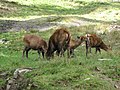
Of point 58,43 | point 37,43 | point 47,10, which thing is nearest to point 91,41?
point 37,43

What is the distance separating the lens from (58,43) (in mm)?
12328

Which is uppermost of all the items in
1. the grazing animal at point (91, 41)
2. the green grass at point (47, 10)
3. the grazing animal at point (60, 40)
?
the grazing animal at point (60, 40)

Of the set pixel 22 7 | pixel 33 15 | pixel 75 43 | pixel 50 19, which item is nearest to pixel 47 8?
pixel 22 7

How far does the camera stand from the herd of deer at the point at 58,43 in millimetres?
12086

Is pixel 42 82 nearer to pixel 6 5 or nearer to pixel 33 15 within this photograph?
pixel 33 15

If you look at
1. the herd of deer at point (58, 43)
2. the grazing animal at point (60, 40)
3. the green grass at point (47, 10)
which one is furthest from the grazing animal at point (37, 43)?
the green grass at point (47, 10)

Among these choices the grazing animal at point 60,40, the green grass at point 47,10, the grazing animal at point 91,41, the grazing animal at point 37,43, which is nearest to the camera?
the grazing animal at point 60,40

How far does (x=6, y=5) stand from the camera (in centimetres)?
3947

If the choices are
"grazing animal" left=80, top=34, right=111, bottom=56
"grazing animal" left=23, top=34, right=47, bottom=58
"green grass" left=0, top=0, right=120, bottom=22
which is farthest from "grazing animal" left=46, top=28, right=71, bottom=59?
"green grass" left=0, top=0, right=120, bottom=22

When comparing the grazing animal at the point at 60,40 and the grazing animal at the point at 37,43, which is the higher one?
the grazing animal at the point at 60,40

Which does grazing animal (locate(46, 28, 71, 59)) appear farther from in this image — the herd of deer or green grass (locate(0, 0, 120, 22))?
green grass (locate(0, 0, 120, 22))

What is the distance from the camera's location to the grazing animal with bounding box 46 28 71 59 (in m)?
12.0

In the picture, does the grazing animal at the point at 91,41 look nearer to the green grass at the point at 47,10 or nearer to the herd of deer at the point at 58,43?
the herd of deer at the point at 58,43

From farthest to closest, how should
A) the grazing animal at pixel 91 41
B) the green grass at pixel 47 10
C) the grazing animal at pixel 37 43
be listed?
the green grass at pixel 47 10 < the grazing animal at pixel 91 41 < the grazing animal at pixel 37 43
